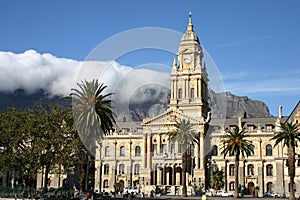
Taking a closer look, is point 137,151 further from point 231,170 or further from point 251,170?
point 251,170

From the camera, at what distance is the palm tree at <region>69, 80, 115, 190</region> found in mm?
54438

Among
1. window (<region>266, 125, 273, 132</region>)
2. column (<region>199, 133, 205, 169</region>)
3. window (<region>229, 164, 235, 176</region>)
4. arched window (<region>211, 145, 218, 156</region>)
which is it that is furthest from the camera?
arched window (<region>211, 145, 218, 156</region>)

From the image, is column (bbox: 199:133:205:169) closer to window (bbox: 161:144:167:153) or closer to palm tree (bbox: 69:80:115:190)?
window (bbox: 161:144:167:153)

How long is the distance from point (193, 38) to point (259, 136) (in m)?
31.0

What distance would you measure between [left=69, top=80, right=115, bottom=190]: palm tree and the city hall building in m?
43.5

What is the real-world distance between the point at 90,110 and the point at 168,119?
193ft

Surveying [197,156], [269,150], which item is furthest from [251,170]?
[197,156]

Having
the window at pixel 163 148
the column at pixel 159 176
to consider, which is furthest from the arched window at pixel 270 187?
the window at pixel 163 148

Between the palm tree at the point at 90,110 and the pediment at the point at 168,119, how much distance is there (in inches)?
2135

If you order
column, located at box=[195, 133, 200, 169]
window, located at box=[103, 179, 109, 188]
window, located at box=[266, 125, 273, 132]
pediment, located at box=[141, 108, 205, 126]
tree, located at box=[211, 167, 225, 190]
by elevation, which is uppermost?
pediment, located at box=[141, 108, 205, 126]

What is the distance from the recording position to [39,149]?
62.2m

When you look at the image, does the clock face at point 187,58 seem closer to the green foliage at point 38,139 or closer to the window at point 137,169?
the window at point 137,169

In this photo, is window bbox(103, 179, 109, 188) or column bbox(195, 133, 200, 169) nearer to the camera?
column bbox(195, 133, 200, 169)

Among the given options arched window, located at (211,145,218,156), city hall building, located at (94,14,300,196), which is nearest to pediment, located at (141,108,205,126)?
city hall building, located at (94,14,300,196)
